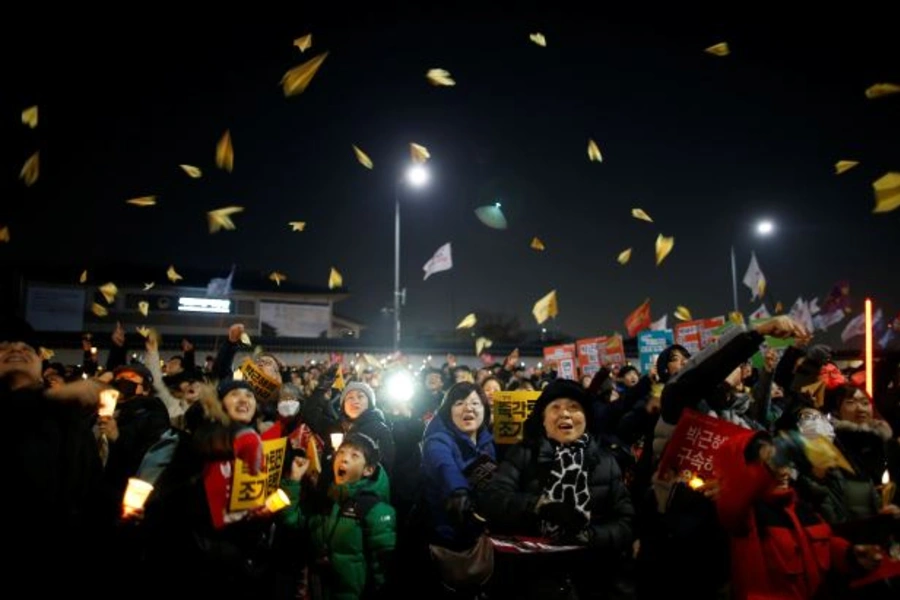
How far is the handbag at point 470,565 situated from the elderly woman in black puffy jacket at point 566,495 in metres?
0.16

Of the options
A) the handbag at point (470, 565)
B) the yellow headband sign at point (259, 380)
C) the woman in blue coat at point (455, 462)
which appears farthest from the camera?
the yellow headband sign at point (259, 380)

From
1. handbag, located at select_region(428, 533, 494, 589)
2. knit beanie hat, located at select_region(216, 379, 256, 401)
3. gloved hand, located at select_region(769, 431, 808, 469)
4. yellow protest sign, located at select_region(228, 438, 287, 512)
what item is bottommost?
handbag, located at select_region(428, 533, 494, 589)

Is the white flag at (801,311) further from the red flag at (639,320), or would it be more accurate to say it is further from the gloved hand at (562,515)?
the gloved hand at (562,515)

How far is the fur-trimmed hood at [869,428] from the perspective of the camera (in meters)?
5.61

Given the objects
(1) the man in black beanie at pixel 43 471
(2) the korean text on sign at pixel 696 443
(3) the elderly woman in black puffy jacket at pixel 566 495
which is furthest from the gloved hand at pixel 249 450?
(2) the korean text on sign at pixel 696 443

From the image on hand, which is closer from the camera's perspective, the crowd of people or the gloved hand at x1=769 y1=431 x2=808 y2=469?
the crowd of people

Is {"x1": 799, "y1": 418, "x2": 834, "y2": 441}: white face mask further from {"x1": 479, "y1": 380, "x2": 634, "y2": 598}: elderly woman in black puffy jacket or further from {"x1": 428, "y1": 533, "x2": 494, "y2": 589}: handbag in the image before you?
{"x1": 428, "y1": 533, "x2": 494, "y2": 589}: handbag

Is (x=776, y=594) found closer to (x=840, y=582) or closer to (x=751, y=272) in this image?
(x=840, y=582)

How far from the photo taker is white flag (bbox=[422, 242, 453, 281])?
22.8m

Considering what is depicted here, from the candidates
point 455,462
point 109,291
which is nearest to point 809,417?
point 455,462

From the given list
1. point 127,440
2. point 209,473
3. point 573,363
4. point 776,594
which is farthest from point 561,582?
point 573,363

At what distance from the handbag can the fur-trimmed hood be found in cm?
354

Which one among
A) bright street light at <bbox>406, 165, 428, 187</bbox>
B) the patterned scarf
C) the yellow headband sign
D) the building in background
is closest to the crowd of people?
the patterned scarf

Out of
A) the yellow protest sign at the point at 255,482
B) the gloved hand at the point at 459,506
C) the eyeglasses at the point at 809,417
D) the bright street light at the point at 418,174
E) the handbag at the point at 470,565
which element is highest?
the bright street light at the point at 418,174
